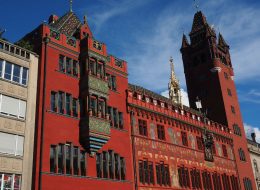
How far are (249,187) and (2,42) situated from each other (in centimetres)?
4217

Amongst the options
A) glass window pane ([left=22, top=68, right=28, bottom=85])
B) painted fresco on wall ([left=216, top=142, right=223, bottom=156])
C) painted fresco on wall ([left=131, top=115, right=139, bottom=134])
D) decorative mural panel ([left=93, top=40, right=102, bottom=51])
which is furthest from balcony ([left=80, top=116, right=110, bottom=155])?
painted fresco on wall ([left=216, top=142, right=223, bottom=156])

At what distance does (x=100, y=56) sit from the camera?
3438 centimetres

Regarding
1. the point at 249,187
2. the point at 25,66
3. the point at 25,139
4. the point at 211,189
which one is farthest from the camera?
the point at 249,187

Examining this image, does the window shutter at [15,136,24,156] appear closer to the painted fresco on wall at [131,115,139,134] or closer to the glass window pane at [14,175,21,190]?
the glass window pane at [14,175,21,190]

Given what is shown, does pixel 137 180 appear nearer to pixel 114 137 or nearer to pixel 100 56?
pixel 114 137

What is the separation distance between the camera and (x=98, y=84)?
3294 centimetres

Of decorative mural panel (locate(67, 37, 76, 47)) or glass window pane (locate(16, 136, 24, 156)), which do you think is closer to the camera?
glass window pane (locate(16, 136, 24, 156))

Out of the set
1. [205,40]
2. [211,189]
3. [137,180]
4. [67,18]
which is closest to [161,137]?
[137,180]

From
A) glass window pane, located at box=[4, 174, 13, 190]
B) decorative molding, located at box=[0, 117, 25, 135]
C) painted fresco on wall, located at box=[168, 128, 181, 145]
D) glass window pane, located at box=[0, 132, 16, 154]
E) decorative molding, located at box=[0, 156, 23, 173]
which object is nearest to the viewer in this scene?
glass window pane, located at box=[4, 174, 13, 190]

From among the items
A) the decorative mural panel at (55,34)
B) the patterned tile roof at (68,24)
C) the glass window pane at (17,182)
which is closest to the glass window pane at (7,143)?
the glass window pane at (17,182)

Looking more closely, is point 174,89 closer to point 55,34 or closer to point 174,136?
point 174,136

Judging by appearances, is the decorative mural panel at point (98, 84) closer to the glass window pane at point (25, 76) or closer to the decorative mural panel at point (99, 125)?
the decorative mural panel at point (99, 125)

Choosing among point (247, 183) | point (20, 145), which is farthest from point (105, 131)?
point (247, 183)

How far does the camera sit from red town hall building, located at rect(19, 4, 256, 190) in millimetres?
28625
